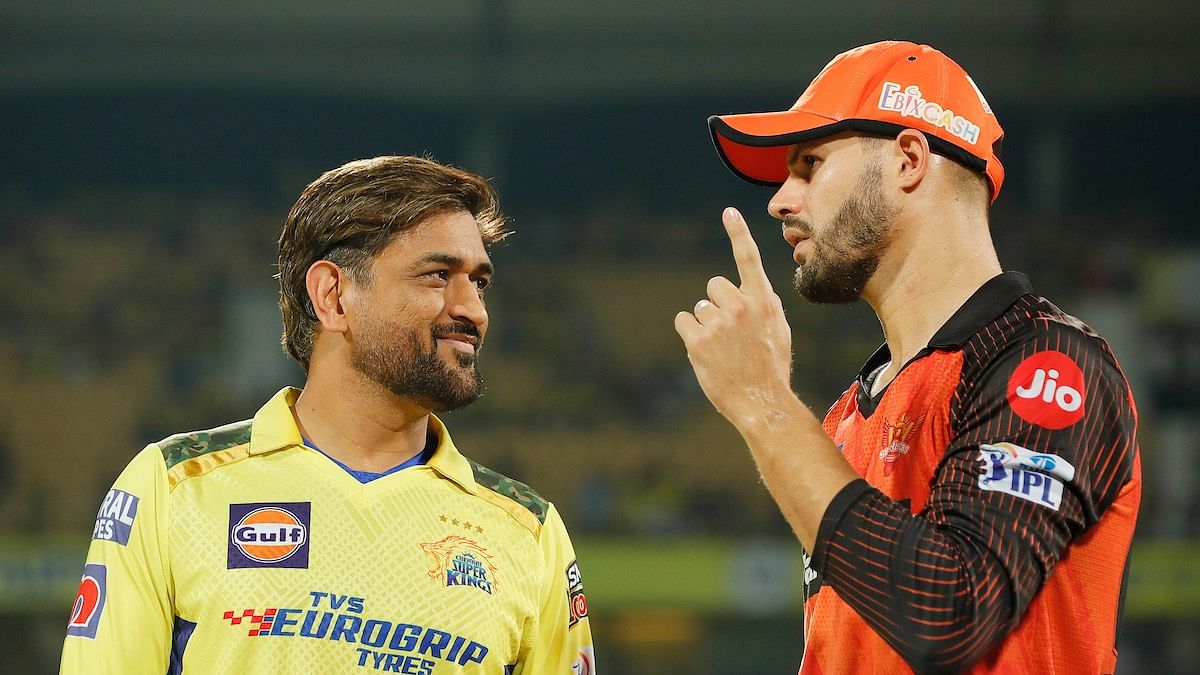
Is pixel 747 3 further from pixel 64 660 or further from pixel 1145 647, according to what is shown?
pixel 64 660

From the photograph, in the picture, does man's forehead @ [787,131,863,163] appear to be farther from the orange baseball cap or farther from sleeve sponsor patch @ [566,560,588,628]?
sleeve sponsor patch @ [566,560,588,628]

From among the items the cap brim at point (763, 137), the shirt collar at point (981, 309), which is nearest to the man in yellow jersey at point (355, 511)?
the cap brim at point (763, 137)

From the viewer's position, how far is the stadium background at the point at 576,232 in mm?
11625

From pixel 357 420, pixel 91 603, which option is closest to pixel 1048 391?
pixel 357 420

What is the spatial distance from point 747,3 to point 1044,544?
1486cm

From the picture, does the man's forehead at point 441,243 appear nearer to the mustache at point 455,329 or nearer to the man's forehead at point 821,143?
the mustache at point 455,329

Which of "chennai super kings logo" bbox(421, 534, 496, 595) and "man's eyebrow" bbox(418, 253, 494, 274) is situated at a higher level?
"man's eyebrow" bbox(418, 253, 494, 274)

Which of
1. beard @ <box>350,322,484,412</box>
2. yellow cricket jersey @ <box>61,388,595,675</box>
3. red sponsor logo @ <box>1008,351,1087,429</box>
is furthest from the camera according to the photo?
beard @ <box>350,322,484,412</box>

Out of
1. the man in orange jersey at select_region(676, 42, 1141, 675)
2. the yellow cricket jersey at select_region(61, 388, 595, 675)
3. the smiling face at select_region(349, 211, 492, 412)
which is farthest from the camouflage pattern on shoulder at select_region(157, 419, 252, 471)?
the man in orange jersey at select_region(676, 42, 1141, 675)

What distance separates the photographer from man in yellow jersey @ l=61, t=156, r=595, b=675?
90.9 inches

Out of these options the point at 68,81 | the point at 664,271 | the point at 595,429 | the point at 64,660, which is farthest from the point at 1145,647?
the point at 68,81

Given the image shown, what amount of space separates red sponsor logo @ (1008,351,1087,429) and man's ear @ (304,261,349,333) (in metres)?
1.34

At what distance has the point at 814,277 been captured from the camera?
2.37 metres

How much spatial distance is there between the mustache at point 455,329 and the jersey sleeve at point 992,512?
98 centimetres
